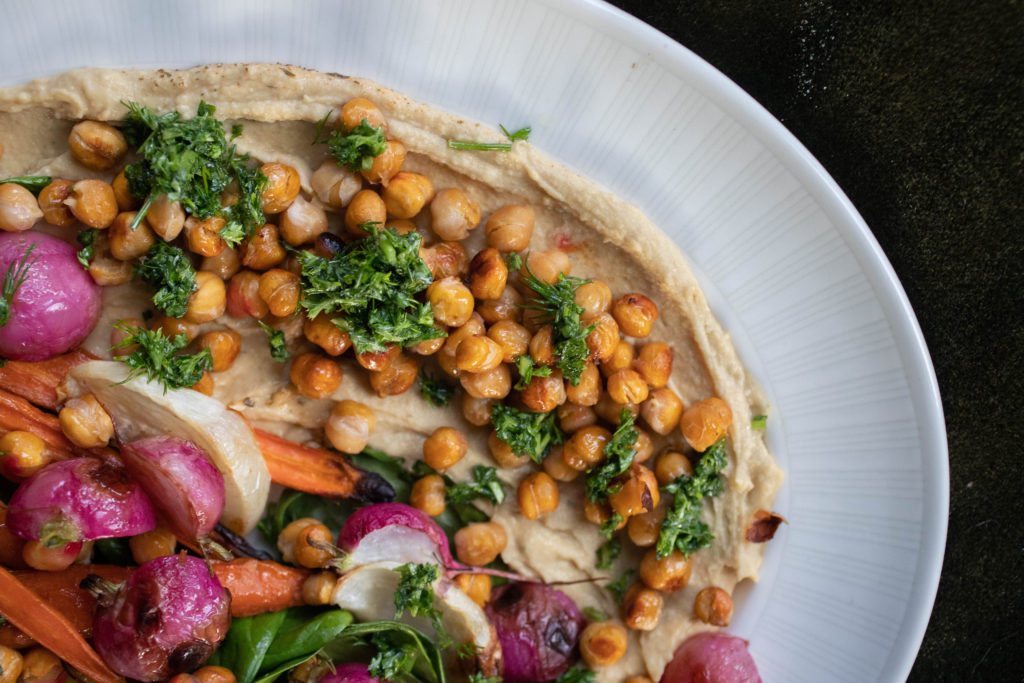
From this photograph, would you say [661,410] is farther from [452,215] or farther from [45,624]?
[45,624]

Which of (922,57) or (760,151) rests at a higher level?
(922,57)

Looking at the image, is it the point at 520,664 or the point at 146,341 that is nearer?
the point at 146,341

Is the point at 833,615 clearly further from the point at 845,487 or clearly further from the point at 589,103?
the point at 589,103

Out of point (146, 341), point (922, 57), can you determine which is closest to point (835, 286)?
point (922, 57)

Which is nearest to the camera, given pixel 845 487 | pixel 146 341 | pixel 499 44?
pixel 146 341

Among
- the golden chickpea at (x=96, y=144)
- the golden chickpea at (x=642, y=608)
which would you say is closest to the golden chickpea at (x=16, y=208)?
the golden chickpea at (x=96, y=144)

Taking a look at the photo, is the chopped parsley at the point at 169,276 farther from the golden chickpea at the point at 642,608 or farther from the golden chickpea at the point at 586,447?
the golden chickpea at the point at 642,608
